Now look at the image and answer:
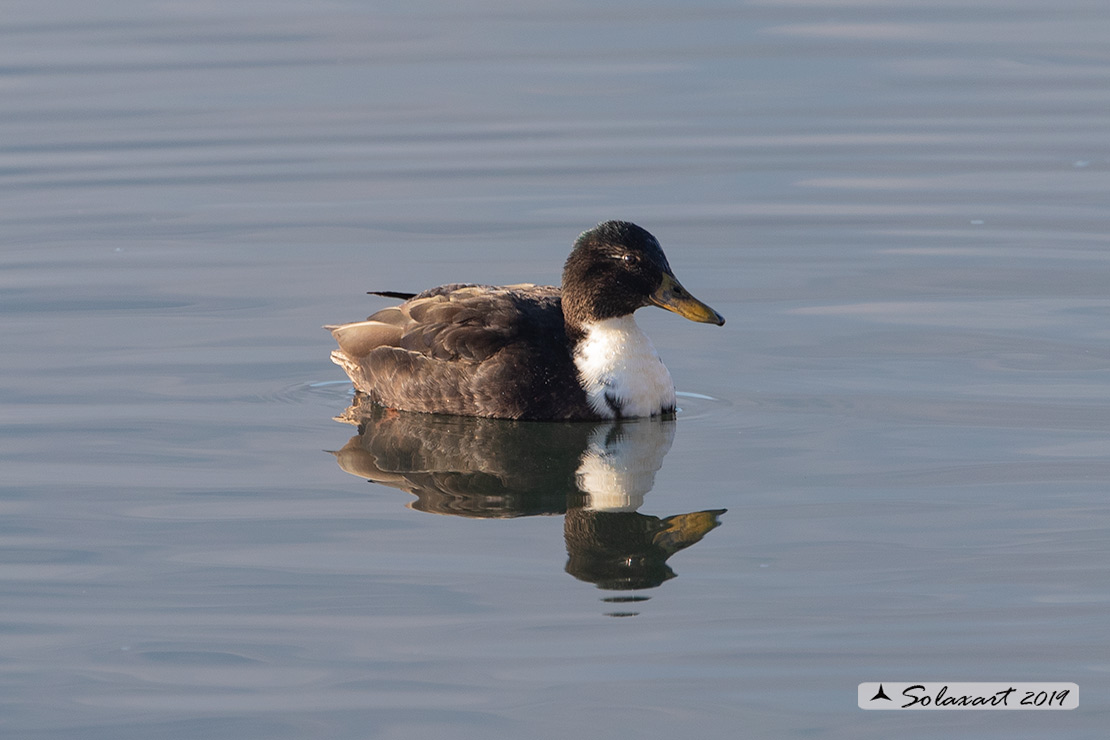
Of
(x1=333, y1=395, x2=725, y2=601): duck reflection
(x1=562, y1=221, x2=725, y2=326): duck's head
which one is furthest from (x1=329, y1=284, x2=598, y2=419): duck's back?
(x1=562, y1=221, x2=725, y2=326): duck's head

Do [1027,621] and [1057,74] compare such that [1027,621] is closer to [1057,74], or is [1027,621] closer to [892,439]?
[892,439]

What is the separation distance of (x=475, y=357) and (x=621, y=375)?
0.89m

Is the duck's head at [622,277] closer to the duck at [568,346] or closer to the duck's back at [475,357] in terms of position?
the duck at [568,346]

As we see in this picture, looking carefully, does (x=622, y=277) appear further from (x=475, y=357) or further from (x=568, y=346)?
(x=475, y=357)

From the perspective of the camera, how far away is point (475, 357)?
35.2 feet

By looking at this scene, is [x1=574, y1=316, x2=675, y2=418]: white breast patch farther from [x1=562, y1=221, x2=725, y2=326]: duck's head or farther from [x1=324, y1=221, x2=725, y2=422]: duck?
[x1=562, y1=221, x2=725, y2=326]: duck's head

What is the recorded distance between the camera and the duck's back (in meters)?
10.6

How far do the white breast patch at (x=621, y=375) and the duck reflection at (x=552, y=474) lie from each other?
0.38ft

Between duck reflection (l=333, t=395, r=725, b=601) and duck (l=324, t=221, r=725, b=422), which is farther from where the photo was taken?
duck (l=324, t=221, r=725, b=422)

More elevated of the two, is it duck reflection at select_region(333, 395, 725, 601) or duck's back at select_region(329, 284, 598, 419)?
duck's back at select_region(329, 284, 598, 419)

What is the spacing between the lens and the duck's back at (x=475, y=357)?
10.6 m

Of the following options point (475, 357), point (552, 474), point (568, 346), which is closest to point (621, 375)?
point (568, 346)

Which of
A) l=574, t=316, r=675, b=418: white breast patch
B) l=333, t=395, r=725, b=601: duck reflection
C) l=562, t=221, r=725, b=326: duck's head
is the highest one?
l=562, t=221, r=725, b=326: duck's head

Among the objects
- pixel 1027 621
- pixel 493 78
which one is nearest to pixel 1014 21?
pixel 493 78
